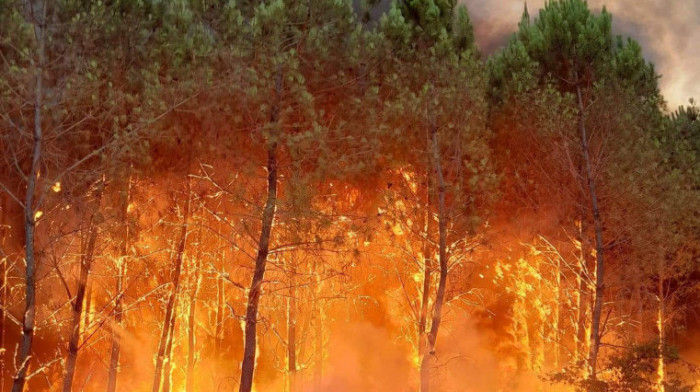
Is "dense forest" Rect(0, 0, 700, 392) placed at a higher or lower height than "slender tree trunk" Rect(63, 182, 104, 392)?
higher

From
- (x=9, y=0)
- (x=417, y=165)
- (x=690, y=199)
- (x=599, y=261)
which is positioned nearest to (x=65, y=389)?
(x=9, y=0)

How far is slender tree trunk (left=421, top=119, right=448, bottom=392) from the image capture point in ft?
45.9

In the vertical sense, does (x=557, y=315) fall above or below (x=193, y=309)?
above

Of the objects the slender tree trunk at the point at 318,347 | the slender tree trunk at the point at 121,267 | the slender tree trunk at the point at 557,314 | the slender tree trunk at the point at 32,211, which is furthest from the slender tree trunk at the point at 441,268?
the slender tree trunk at the point at 32,211

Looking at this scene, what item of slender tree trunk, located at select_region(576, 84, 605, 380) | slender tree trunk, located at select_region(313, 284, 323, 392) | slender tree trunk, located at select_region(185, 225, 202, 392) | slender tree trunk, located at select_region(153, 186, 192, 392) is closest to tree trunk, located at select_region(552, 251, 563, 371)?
slender tree trunk, located at select_region(576, 84, 605, 380)

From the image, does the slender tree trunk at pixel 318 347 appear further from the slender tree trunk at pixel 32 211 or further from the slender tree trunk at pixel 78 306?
the slender tree trunk at pixel 32 211

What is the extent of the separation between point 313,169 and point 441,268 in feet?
14.0

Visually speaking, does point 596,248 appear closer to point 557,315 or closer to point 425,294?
point 425,294

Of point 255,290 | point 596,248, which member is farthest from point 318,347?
point 596,248

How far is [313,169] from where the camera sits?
42.8 feet

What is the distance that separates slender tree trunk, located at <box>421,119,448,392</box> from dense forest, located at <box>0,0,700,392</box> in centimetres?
8

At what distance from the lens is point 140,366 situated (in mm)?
21812

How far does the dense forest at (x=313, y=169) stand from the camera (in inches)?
440

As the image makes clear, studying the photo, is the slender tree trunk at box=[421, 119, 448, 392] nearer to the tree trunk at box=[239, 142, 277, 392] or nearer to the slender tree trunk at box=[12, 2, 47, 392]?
the tree trunk at box=[239, 142, 277, 392]
